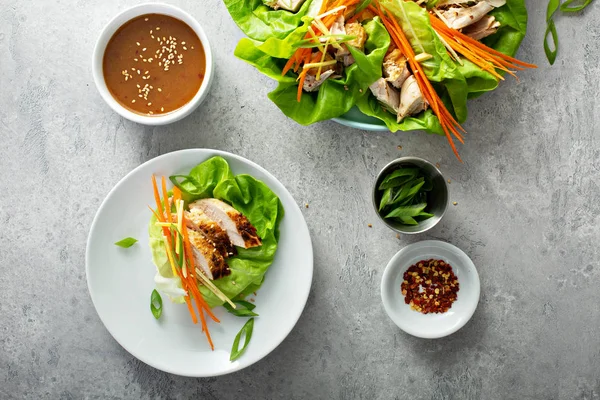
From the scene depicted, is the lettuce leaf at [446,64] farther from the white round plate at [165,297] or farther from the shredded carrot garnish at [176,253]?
the shredded carrot garnish at [176,253]

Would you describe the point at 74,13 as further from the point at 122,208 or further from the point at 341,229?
the point at 341,229

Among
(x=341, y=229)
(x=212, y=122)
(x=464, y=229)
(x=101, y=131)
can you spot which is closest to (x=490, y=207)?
(x=464, y=229)

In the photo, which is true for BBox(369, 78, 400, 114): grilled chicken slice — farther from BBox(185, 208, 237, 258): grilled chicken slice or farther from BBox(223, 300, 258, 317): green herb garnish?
BBox(223, 300, 258, 317): green herb garnish

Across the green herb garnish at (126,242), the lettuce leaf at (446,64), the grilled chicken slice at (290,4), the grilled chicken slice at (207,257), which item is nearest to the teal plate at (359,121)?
the lettuce leaf at (446,64)

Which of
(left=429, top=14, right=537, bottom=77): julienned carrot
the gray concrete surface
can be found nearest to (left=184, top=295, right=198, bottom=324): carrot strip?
the gray concrete surface

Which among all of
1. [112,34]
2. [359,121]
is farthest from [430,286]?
[112,34]

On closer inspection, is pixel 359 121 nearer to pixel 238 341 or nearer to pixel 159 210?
pixel 159 210

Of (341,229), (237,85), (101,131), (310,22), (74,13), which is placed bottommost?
(341,229)
